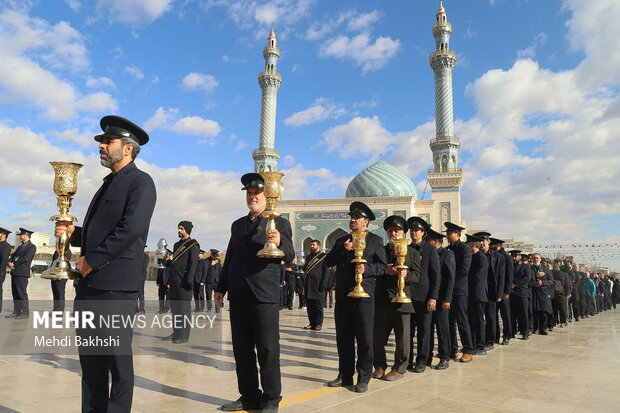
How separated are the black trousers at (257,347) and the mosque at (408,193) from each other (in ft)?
93.0

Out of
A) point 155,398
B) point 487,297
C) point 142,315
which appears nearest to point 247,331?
point 155,398

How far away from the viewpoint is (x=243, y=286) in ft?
9.76

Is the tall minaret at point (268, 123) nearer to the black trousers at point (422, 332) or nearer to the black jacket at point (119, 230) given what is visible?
the black trousers at point (422, 332)

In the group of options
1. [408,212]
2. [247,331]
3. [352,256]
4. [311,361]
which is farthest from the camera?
[408,212]

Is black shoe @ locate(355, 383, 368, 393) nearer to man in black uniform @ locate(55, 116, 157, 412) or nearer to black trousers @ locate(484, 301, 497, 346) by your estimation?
man in black uniform @ locate(55, 116, 157, 412)

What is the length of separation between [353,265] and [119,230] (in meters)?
2.19

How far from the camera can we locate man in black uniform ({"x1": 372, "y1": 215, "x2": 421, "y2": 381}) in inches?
163

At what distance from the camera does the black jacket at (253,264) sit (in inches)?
116

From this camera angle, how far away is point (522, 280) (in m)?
7.68

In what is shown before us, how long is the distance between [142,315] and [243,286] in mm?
6979

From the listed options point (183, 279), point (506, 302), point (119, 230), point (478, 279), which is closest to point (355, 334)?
point (119, 230)

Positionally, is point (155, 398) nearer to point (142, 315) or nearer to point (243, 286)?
point (243, 286)

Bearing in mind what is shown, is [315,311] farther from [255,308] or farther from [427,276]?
[255,308]

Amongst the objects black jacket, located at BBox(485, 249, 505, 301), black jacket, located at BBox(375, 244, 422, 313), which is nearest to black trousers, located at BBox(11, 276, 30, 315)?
black jacket, located at BBox(375, 244, 422, 313)
